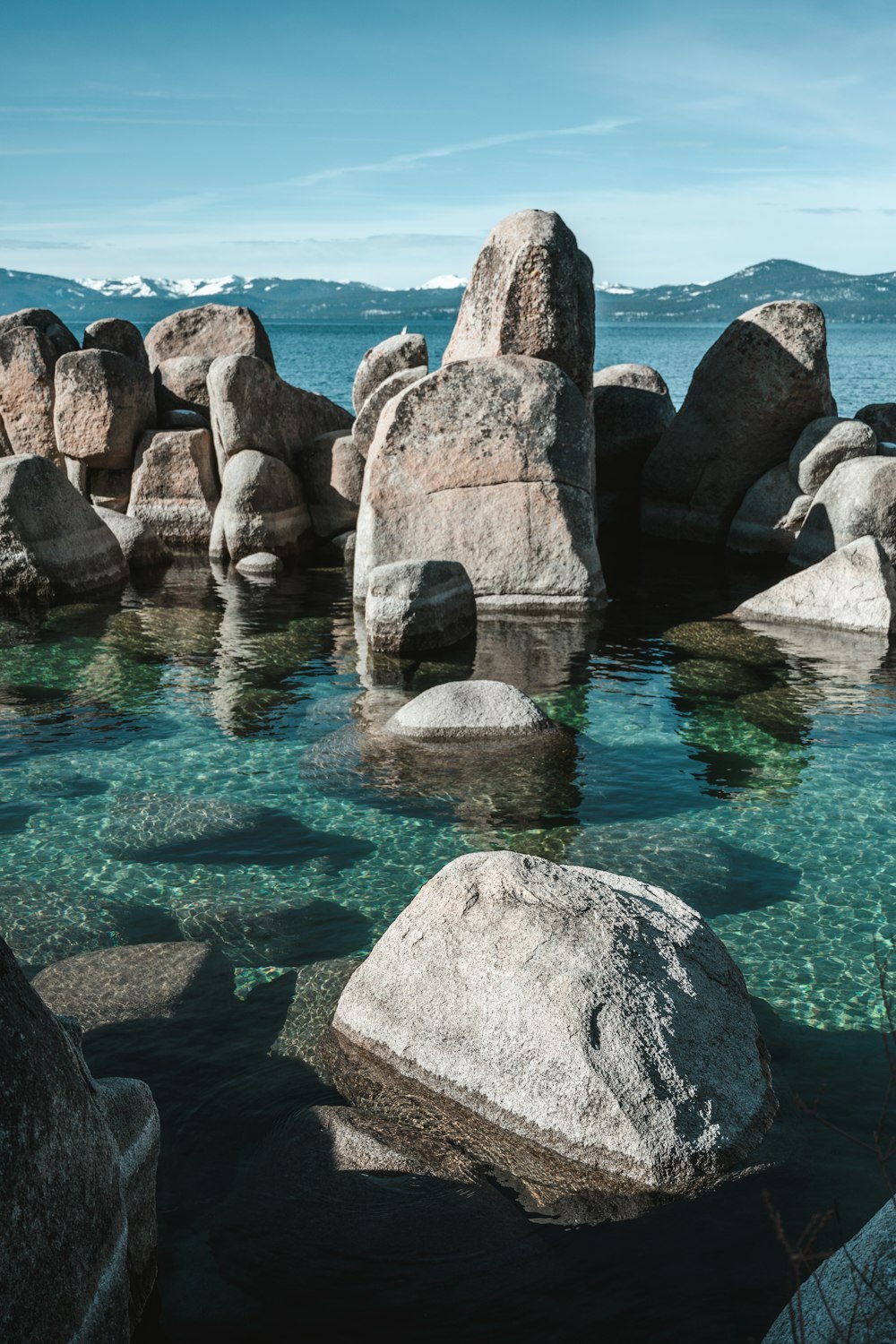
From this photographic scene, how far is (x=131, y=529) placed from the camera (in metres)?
21.5

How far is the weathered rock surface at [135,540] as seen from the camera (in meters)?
21.5

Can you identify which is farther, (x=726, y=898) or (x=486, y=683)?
(x=486, y=683)

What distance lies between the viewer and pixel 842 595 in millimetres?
16797

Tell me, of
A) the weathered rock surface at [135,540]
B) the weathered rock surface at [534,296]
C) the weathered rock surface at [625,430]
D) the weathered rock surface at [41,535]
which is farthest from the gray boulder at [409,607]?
the weathered rock surface at [625,430]

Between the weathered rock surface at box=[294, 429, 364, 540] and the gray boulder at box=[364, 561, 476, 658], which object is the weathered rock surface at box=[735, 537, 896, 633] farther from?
the weathered rock surface at box=[294, 429, 364, 540]

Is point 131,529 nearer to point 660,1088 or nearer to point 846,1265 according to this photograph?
point 660,1088

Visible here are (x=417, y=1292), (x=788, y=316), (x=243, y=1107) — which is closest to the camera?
(x=417, y=1292)

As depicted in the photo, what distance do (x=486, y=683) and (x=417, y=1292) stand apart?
7.92 meters

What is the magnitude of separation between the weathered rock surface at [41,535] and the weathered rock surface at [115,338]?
7156 millimetres

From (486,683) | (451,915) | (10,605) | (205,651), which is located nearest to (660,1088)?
(451,915)

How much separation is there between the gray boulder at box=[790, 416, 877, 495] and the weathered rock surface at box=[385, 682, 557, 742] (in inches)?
432

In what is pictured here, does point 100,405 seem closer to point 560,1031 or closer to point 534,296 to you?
point 534,296

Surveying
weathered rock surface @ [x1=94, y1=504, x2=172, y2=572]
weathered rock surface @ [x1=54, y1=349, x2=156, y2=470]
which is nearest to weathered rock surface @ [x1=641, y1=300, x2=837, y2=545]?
weathered rock surface @ [x1=94, y1=504, x2=172, y2=572]

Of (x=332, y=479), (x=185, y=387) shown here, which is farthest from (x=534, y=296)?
(x=185, y=387)
